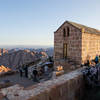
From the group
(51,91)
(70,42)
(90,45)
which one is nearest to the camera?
(51,91)

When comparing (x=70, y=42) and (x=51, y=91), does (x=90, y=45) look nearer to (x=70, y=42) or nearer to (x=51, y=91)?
(x=70, y=42)

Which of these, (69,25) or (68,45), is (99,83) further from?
(69,25)

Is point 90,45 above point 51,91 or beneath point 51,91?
above

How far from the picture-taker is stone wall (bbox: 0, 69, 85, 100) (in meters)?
3.10

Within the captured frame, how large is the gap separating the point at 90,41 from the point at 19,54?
65498 millimetres

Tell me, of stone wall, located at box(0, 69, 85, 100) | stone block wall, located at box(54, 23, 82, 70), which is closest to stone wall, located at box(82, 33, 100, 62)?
stone block wall, located at box(54, 23, 82, 70)

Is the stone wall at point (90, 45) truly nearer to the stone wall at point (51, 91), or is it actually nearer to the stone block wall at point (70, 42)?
the stone block wall at point (70, 42)

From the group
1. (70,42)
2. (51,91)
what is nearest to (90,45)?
(70,42)

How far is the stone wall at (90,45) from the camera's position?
421 inches

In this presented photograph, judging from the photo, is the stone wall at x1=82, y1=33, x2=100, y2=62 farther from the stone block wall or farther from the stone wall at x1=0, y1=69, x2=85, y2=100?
the stone wall at x1=0, y1=69, x2=85, y2=100

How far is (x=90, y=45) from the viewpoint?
38.5ft

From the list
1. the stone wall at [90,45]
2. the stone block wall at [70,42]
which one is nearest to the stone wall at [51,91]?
the stone block wall at [70,42]

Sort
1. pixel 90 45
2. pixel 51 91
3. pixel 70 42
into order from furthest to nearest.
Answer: pixel 90 45 → pixel 70 42 → pixel 51 91

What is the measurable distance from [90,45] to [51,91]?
998cm
